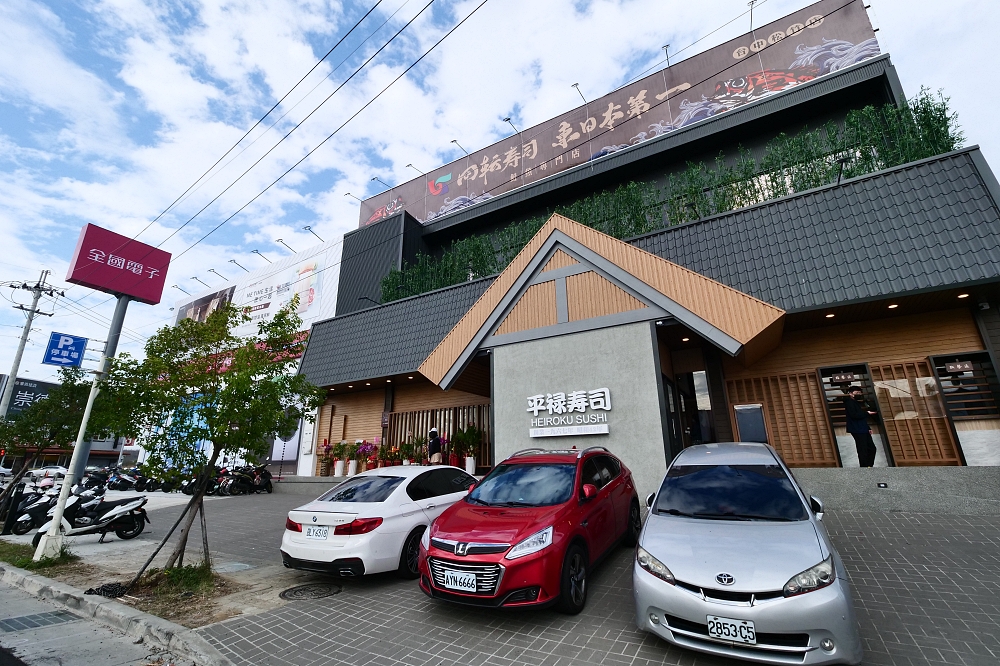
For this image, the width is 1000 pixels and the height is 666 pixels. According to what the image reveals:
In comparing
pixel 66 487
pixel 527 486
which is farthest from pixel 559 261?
pixel 66 487

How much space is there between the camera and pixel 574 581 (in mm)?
4527

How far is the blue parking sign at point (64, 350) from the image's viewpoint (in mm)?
18266

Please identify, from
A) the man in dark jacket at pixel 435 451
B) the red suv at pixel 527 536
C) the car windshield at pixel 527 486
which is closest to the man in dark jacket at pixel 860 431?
the red suv at pixel 527 536

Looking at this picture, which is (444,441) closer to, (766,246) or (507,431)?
(507,431)

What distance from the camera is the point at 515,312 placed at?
1109 centimetres

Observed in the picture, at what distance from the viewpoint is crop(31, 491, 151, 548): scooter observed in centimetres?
905

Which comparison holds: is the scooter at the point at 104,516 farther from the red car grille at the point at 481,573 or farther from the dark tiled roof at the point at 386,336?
the red car grille at the point at 481,573

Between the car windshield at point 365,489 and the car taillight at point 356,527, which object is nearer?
the car taillight at point 356,527

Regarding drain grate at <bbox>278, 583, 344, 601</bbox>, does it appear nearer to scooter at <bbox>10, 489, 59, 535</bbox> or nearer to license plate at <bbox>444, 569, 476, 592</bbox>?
license plate at <bbox>444, 569, 476, 592</bbox>

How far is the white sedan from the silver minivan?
333 cm

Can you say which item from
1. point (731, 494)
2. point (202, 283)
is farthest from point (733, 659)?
point (202, 283)

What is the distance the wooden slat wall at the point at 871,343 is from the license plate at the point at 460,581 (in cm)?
991

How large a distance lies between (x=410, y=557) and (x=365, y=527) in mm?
971

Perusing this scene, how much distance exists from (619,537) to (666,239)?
802 centimetres
